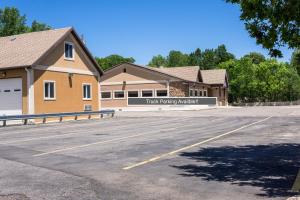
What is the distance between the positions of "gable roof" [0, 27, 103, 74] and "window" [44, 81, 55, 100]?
2169 mm

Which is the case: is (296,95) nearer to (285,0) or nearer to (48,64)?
(48,64)

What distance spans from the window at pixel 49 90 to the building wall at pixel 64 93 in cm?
25

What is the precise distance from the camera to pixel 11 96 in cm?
2961

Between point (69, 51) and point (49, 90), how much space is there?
410 cm

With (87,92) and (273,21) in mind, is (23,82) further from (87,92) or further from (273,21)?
(273,21)

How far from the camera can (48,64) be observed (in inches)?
1194

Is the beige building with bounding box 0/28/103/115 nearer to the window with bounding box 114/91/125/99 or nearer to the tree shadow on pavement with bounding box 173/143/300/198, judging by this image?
the window with bounding box 114/91/125/99

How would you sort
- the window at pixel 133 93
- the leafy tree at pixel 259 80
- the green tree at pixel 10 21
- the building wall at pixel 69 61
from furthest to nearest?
the leafy tree at pixel 259 80
the green tree at pixel 10 21
the window at pixel 133 93
the building wall at pixel 69 61

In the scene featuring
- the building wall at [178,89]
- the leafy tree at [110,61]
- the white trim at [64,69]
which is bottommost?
the building wall at [178,89]

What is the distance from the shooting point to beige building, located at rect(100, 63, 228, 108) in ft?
167

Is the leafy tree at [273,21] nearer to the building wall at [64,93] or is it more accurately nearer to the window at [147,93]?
the building wall at [64,93]

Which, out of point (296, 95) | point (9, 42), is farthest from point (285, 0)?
point (296, 95)

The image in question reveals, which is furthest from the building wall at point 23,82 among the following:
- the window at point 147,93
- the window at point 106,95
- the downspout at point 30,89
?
the window at point 106,95

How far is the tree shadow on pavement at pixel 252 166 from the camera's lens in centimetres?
804
